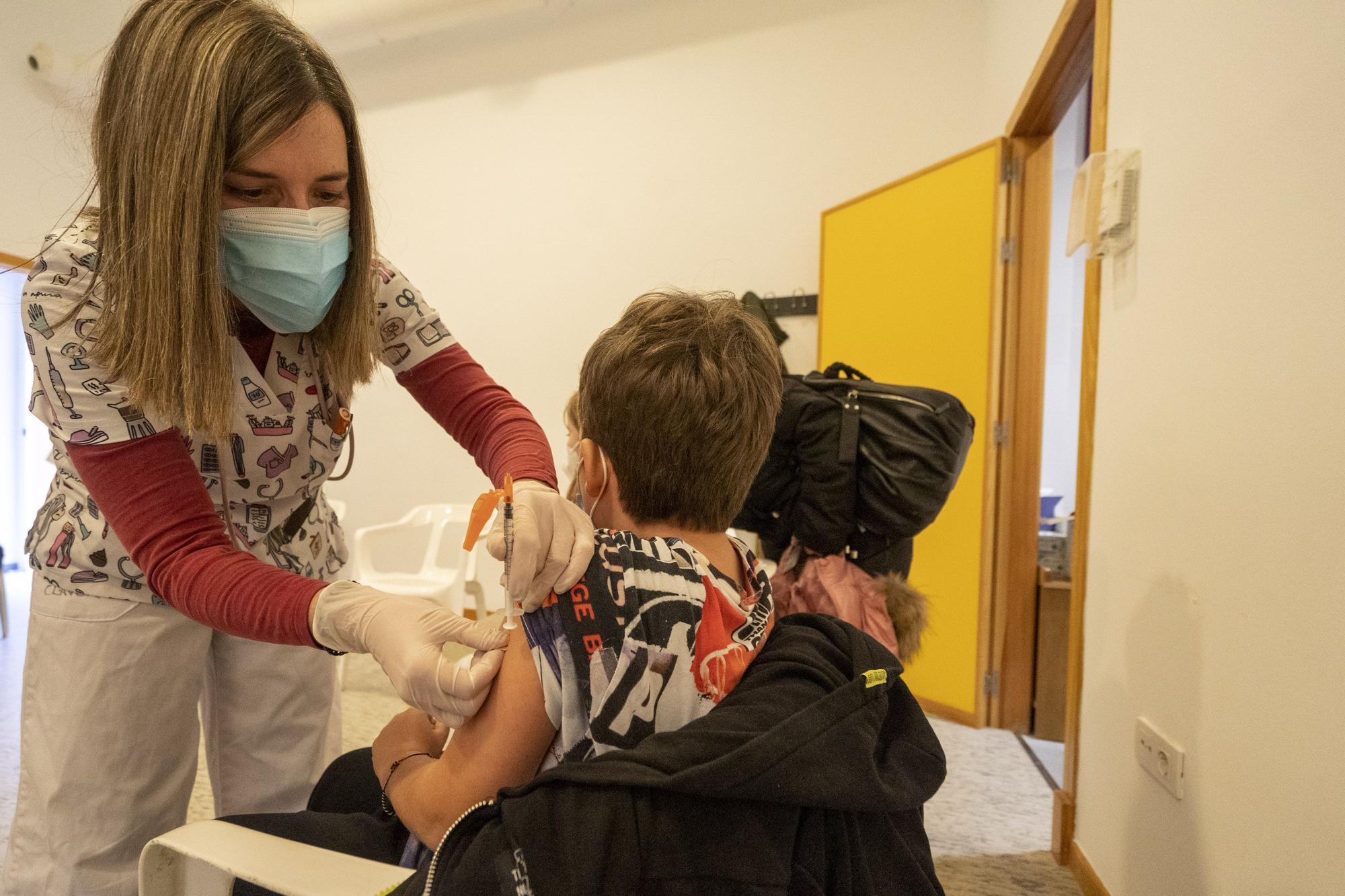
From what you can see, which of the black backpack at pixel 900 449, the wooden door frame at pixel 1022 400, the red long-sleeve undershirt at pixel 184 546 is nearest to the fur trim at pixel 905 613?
the black backpack at pixel 900 449

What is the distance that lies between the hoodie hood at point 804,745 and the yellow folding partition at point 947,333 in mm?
2184

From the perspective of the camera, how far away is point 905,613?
1.66 meters

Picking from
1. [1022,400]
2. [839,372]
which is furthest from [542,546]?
[1022,400]

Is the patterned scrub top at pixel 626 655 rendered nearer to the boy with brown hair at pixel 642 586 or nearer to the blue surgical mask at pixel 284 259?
the boy with brown hair at pixel 642 586

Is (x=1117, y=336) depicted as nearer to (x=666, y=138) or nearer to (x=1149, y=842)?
(x=1149, y=842)

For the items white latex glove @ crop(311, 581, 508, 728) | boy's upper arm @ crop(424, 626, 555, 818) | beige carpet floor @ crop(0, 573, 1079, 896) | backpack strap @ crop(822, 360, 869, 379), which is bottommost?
beige carpet floor @ crop(0, 573, 1079, 896)

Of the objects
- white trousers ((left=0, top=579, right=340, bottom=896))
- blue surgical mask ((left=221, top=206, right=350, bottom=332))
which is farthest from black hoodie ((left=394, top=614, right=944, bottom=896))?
blue surgical mask ((left=221, top=206, right=350, bottom=332))

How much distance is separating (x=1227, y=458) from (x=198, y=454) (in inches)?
55.3

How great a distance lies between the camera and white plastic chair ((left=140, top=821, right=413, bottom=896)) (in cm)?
68

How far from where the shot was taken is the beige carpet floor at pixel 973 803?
192 cm

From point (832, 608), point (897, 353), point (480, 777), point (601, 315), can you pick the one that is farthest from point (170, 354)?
point (601, 315)

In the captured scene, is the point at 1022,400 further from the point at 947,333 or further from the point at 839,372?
the point at 839,372

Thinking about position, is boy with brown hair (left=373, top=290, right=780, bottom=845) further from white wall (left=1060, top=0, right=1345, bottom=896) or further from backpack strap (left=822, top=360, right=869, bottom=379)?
backpack strap (left=822, top=360, right=869, bottom=379)

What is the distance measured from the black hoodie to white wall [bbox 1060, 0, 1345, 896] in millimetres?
584
